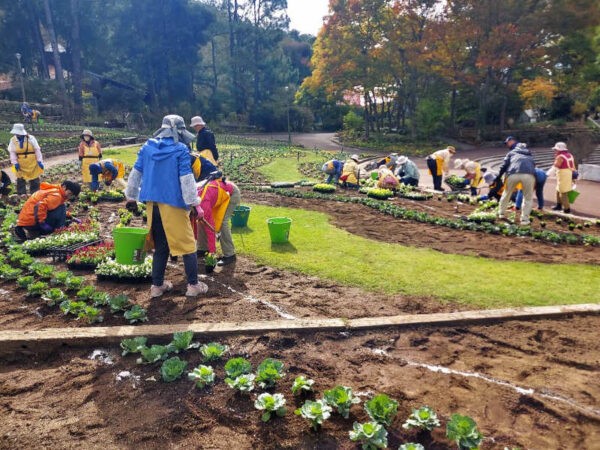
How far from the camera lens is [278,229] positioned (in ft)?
22.3

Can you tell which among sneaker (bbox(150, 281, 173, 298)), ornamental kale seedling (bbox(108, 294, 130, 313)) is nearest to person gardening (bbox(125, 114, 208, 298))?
sneaker (bbox(150, 281, 173, 298))

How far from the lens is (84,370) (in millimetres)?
3488

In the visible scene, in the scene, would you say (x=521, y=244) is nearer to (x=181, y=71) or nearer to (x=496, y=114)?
(x=496, y=114)

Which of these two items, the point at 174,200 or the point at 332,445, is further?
the point at 174,200

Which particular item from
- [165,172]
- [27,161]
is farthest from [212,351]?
[27,161]

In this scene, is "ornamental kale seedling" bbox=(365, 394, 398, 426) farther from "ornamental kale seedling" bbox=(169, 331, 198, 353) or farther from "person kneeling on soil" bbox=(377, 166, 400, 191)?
"person kneeling on soil" bbox=(377, 166, 400, 191)

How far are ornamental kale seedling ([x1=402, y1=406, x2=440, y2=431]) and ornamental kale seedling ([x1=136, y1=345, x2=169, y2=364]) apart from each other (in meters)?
1.94

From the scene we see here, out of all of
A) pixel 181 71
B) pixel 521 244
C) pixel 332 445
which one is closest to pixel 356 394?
pixel 332 445

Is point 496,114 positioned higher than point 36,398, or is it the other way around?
point 496,114

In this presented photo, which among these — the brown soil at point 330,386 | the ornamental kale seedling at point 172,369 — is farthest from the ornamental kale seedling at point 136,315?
the ornamental kale seedling at point 172,369

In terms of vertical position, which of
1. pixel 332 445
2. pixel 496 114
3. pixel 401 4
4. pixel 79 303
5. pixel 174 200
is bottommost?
pixel 332 445

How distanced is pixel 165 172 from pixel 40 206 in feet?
11.6

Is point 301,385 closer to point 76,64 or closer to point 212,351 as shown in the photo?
point 212,351

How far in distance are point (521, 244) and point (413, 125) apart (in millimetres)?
26415
